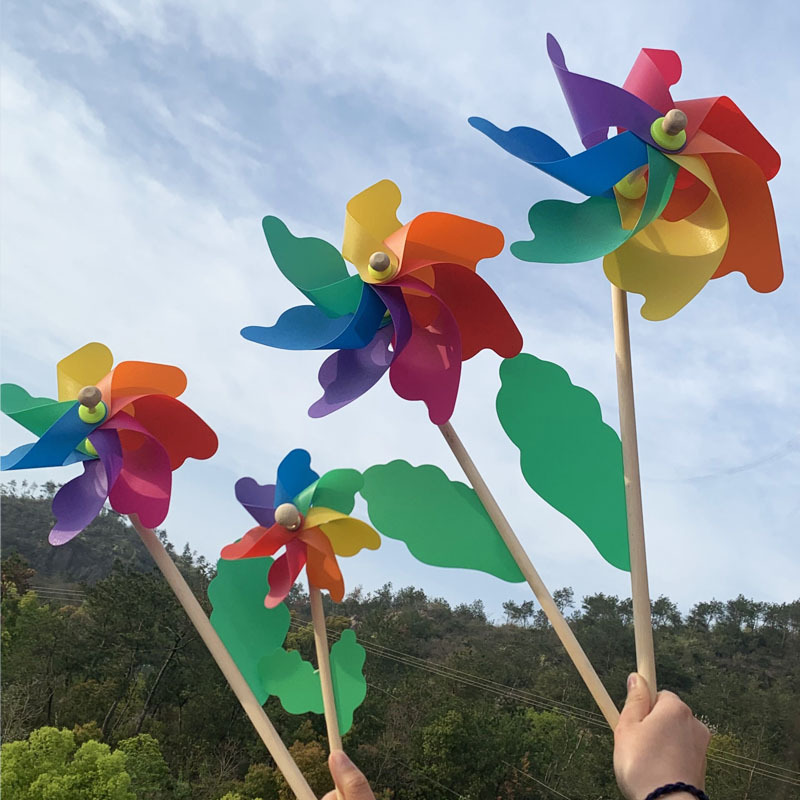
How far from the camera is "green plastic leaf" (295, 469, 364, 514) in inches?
63.3

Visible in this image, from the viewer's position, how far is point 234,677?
1.29 metres

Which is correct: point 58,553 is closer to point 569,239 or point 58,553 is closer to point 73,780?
point 73,780

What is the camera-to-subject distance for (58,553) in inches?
388

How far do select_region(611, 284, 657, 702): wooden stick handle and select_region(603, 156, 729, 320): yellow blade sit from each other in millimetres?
42

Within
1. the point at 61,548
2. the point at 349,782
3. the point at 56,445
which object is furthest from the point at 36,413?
the point at 61,548

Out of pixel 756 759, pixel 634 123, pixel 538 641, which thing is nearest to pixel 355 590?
pixel 538 641

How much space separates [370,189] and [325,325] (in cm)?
26

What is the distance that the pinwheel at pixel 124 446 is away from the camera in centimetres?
131

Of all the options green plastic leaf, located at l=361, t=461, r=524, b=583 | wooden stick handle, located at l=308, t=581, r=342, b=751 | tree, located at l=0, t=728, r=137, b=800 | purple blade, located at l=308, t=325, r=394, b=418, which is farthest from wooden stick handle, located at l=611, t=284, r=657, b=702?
tree, located at l=0, t=728, r=137, b=800

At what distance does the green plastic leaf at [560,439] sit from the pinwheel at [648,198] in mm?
246

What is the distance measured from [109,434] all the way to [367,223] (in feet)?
1.92

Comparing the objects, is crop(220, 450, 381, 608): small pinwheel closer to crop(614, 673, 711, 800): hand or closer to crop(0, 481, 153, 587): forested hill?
crop(614, 673, 711, 800): hand

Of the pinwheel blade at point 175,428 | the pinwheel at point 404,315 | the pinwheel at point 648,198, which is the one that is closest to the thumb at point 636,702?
the pinwheel at point 648,198

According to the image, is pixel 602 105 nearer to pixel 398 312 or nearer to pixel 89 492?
pixel 398 312
